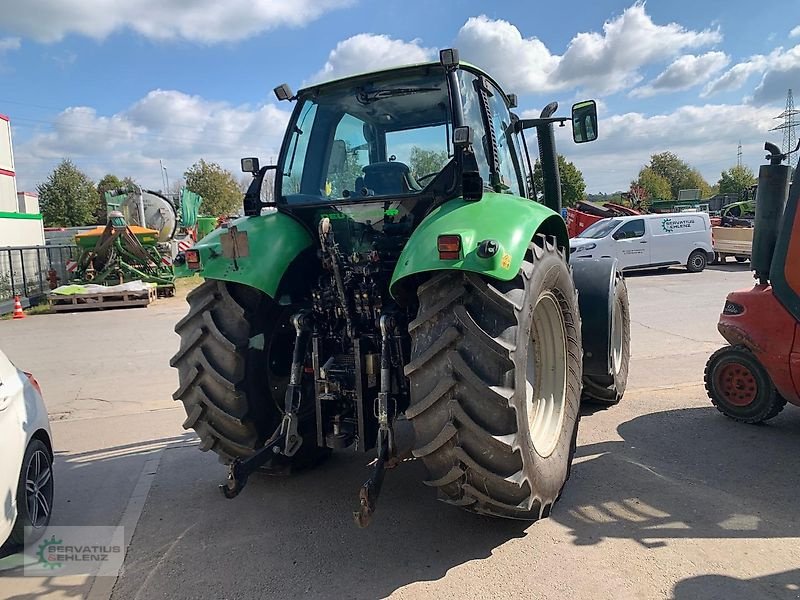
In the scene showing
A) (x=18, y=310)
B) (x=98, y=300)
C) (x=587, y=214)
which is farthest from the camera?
(x=587, y=214)

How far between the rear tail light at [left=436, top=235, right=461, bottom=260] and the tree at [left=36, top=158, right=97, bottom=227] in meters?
51.4

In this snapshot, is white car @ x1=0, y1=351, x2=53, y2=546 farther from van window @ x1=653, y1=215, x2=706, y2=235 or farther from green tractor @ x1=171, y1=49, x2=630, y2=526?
van window @ x1=653, y1=215, x2=706, y2=235

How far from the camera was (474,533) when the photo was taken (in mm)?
3375

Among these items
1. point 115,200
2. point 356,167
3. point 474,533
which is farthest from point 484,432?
point 115,200

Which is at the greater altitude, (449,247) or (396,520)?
(449,247)

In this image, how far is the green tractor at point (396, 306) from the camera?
2867 mm

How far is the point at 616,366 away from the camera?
5.69m

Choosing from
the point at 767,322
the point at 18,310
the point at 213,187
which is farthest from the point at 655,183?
the point at 767,322

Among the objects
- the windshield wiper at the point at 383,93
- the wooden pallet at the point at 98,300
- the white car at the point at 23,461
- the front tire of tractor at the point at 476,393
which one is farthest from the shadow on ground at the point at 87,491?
the wooden pallet at the point at 98,300

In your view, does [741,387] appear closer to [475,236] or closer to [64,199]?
[475,236]

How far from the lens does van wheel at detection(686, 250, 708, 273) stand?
56.4ft

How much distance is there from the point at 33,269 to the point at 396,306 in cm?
1522

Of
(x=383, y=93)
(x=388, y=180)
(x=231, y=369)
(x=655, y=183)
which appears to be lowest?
(x=231, y=369)

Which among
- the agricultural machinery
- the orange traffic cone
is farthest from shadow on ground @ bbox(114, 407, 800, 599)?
the agricultural machinery
